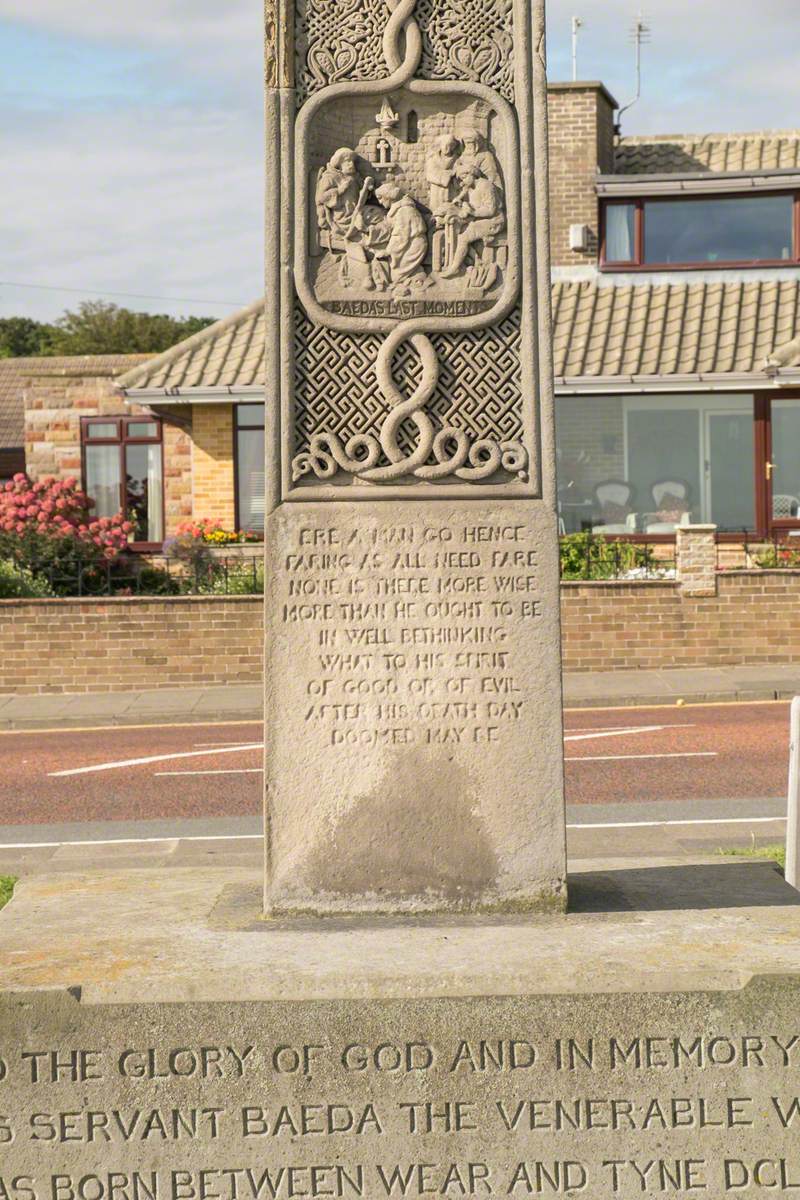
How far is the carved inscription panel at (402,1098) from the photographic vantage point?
15.0ft

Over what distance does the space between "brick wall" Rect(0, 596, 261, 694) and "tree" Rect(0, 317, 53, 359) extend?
73493 millimetres

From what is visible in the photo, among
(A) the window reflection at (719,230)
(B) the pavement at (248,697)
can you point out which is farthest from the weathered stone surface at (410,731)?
(A) the window reflection at (719,230)

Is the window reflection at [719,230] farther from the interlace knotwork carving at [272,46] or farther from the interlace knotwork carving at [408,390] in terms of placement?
the interlace knotwork carving at [408,390]

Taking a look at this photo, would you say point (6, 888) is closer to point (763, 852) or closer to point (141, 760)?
point (763, 852)

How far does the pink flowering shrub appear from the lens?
73.0 feet

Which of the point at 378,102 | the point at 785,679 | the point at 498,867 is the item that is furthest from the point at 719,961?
the point at 785,679

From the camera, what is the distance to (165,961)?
192 inches

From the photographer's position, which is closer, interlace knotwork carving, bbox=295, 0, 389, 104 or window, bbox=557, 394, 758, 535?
interlace knotwork carving, bbox=295, 0, 389, 104

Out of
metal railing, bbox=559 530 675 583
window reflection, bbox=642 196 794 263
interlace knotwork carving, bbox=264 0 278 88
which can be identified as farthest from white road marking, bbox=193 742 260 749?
window reflection, bbox=642 196 794 263

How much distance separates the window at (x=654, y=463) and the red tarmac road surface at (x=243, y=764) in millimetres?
8461

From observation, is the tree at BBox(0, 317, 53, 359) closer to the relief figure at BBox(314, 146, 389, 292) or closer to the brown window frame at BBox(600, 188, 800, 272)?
the brown window frame at BBox(600, 188, 800, 272)

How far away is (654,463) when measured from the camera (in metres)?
26.4

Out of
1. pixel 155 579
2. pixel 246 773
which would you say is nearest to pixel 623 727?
pixel 246 773

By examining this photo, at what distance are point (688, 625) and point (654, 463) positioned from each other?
6081mm
